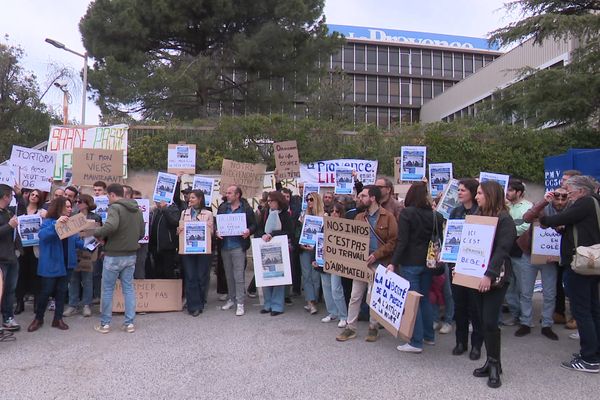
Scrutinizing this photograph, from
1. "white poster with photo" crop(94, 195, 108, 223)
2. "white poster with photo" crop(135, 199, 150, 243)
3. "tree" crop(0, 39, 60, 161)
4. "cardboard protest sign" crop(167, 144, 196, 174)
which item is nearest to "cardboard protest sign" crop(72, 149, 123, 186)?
"cardboard protest sign" crop(167, 144, 196, 174)

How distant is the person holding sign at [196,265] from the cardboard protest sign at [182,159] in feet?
8.52

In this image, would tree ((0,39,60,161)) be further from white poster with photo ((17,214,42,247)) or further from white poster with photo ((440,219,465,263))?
white poster with photo ((440,219,465,263))

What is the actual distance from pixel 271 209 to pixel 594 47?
8268mm

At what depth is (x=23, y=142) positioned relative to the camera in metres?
24.9

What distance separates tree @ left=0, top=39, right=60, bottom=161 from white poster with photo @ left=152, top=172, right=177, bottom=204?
19.6 meters

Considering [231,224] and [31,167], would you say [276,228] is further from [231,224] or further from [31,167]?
[31,167]

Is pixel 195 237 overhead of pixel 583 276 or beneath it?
overhead

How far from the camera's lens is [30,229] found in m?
7.21

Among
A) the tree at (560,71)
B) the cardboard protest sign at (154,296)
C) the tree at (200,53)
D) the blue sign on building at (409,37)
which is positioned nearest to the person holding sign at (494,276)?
the cardboard protest sign at (154,296)

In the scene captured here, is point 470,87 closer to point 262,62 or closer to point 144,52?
point 262,62

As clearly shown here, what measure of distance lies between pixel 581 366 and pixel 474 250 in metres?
1.56

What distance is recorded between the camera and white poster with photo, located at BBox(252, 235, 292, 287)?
24.2 feet

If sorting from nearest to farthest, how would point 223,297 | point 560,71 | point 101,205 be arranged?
point 101,205, point 223,297, point 560,71

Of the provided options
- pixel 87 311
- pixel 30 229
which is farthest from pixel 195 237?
pixel 30 229
